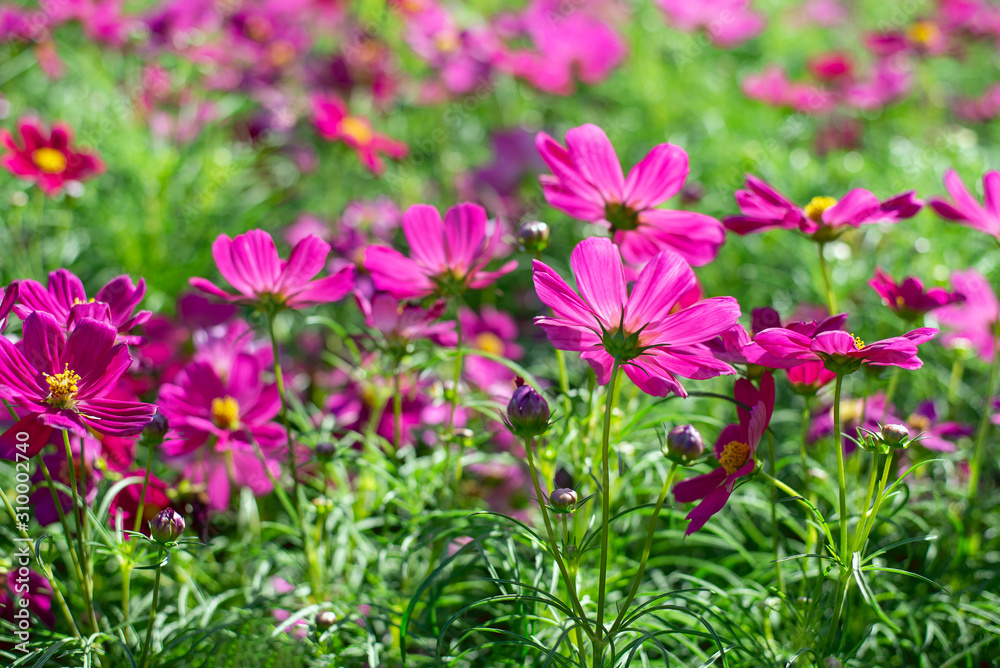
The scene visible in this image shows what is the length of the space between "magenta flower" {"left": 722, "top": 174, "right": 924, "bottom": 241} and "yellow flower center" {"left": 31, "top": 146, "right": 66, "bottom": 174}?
1170mm

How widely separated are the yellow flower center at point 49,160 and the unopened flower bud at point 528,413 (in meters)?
1.09

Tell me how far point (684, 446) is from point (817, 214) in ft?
1.45

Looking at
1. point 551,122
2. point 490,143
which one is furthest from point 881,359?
point 551,122

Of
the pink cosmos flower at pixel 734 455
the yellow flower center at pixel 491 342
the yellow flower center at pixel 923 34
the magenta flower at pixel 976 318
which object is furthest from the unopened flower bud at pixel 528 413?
the yellow flower center at pixel 923 34

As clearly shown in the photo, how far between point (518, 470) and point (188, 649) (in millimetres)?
644

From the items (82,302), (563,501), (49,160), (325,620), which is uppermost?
(49,160)

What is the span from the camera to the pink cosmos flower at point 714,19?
8.29 feet

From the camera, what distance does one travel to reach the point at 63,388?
785mm

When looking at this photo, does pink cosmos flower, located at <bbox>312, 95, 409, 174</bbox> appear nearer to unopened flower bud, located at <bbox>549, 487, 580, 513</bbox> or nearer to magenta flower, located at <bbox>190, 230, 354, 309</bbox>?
magenta flower, located at <bbox>190, 230, 354, 309</bbox>

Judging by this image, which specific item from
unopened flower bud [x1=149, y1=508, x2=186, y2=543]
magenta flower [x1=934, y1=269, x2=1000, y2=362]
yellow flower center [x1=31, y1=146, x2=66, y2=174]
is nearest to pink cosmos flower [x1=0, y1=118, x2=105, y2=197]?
yellow flower center [x1=31, y1=146, x2=66, y2=174]

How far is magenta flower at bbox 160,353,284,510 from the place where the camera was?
1.06m

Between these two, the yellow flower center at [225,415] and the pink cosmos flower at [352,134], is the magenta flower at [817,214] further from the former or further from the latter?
the pink cosmos flower at [352,134]

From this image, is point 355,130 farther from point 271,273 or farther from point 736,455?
point 736,455

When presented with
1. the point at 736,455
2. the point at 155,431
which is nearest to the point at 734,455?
the point at 736,455
